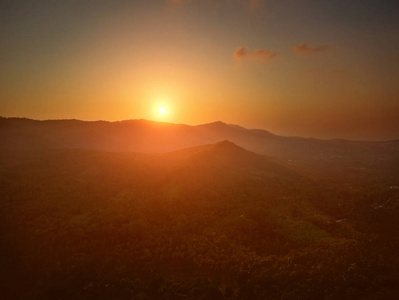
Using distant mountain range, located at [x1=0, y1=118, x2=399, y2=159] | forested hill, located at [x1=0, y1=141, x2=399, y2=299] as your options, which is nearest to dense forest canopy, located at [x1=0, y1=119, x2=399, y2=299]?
forested hill, located at [x1=0, y1=141, x2=399, y2=299]

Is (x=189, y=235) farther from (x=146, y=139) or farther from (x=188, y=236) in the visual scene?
(x=146, y=139)

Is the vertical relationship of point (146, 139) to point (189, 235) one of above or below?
above

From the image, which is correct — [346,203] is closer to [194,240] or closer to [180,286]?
[194,240]

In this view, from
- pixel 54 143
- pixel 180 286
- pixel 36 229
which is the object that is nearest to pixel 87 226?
pixel 36 229

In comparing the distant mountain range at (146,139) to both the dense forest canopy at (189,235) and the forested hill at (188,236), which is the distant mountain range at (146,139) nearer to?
the forested hill at (188,236)

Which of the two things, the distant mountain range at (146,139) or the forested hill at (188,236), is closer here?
the forested hill at (188,236)

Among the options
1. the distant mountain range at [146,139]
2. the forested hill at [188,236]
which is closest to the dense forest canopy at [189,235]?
the forested hill at [188,236]

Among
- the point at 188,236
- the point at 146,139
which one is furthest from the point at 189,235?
the point at 146,139

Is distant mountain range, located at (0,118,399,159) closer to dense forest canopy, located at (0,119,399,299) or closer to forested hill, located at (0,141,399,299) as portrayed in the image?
forested hill, located at (0,141,399,299)
